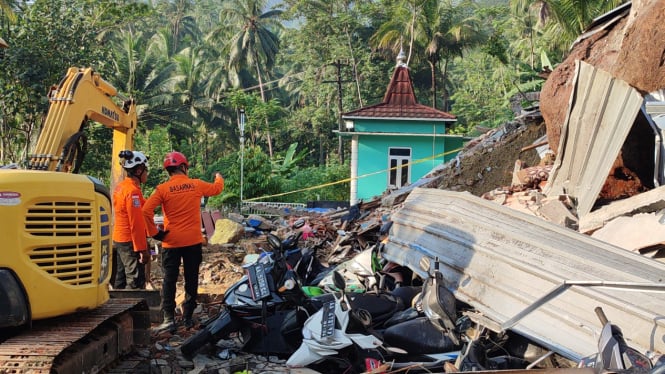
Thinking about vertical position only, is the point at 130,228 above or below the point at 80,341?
above

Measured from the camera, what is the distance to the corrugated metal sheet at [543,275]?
14.9ft

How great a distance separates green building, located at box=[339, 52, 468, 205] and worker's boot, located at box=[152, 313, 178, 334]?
17.4 m

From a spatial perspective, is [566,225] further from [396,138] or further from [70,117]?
[396,138]

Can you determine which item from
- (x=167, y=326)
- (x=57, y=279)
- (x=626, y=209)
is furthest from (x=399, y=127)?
(x=57, y=279)

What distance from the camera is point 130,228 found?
6.50 m

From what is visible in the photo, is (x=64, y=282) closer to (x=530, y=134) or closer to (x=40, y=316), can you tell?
(x=40, y=316)

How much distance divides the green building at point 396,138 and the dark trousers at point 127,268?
16.8 metres

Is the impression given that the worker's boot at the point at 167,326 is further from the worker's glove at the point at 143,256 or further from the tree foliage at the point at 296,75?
the tree foliage at the point at 296,75

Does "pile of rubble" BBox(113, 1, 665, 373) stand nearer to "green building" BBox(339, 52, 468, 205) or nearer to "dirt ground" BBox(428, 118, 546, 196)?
"dirt ground" BBox(428, 118, 546, 196)

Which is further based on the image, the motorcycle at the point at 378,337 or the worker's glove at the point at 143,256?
the worker's glove at the point at 143,256

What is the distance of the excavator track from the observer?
3.68 m

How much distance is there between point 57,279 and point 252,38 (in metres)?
38.1

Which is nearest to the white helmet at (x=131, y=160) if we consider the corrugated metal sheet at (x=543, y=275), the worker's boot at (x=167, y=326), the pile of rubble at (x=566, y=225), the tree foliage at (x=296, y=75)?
the worker's boot at (x=167, y=326)

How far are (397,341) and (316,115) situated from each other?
33.4 metres
